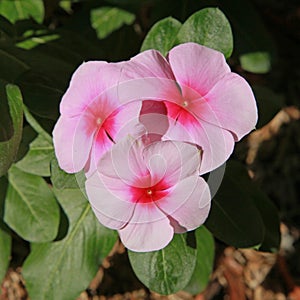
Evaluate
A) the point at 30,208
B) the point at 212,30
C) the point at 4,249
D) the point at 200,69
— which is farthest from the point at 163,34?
the point at 4,249

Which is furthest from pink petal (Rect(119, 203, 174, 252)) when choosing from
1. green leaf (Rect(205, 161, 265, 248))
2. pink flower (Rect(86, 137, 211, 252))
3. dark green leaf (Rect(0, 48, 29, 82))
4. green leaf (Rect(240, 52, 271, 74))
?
green leaf (Rect(240, 52, 271, 74))

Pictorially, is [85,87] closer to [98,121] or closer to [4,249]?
[98,121]

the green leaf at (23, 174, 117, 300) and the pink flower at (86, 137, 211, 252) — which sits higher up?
the pink flower at (86, 137, 211, 252)

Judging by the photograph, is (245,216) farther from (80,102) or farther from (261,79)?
(261,79)

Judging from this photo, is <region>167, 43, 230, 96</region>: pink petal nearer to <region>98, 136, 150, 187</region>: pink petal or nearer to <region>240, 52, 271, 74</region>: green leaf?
<region>98, 136, 150, 187</region>: pink petal

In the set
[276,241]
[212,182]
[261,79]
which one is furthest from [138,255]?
[261,79]

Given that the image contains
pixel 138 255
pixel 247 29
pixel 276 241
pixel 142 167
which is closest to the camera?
pixel 142 167
